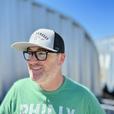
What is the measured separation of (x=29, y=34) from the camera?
8125 mm

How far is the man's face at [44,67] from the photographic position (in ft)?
6.27

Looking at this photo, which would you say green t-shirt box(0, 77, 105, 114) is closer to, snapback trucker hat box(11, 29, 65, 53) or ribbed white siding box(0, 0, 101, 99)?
snapback trucker hat box(11, 29, 65, 53)

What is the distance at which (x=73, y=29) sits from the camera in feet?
32.8

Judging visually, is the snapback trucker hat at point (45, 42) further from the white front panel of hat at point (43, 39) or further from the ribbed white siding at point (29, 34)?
the ribbed white siding at point (29, 34)

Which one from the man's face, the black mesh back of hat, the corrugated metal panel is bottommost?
the corrugated metal panel

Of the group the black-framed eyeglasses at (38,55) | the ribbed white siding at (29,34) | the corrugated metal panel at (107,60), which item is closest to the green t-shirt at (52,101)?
the black-framed eyeglasses at (38,55)

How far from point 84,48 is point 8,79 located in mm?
3623

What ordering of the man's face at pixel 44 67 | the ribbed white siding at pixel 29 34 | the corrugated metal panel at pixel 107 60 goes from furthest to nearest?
the corrugated metal panel at pixel 107 60, the ribbed white siding at pixel 29 34, the man's face at pixel 44 67

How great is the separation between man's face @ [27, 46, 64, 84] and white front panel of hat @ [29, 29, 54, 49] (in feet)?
0.12

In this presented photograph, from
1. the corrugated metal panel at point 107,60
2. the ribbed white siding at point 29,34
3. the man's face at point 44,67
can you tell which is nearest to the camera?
the man's face at point 44,67

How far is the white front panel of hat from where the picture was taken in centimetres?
193

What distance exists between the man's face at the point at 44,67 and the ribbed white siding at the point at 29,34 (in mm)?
5477

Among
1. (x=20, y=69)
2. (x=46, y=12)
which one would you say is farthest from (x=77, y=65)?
(x=20, y=69)

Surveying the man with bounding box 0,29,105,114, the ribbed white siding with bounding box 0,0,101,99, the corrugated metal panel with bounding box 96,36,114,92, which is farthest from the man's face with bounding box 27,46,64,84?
the corrugated metal panel with bounding box 96,36,114,92
